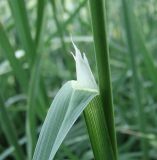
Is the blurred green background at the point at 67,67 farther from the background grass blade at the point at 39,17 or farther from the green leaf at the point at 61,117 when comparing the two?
the green leaf at the point at 61,117

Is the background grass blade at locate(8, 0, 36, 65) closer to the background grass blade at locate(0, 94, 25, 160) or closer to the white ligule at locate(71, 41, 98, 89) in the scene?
the background grass blade at locate(0, 94, 25, 160)

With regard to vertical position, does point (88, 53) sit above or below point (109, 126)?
below

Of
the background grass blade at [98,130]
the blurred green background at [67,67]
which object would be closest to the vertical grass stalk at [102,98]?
the background grass blade at [98,130]

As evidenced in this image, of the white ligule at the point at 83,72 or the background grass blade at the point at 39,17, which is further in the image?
the background grass blade at the point at 39,17

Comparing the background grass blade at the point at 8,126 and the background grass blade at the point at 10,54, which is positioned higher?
the background grass blade at the point at 10,54

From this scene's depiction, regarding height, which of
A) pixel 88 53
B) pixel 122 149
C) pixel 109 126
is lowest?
pixel 122 149

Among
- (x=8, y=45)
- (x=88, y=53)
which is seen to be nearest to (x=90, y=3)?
(x=8, y=45)

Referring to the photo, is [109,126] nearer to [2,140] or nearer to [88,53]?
[2,140]

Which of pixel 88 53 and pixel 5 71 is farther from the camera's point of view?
pixel 88 53
